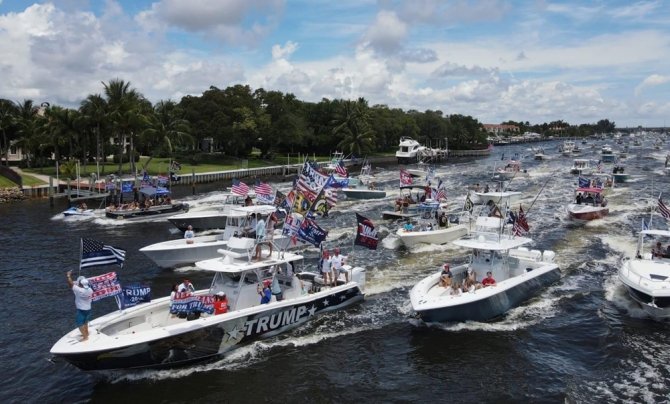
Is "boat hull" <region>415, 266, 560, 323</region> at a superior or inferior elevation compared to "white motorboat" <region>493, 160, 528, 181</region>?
inferior

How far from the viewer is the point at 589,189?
1874 inches

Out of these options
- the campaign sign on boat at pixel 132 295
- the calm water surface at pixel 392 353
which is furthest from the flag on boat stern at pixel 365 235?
the campaign sign on boat at pixel 132 295

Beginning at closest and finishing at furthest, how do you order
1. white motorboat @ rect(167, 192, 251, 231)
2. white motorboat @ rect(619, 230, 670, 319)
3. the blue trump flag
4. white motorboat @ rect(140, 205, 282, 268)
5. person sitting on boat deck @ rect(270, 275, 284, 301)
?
person sitting on boat deck @ rect(270, 275, 284, 301), white motorboat @ rect(619, 230, 670, 319), the blue trump flag, white motorboat @ rect(140, 205, 282, 268), white motorboat @ rect(167, 192, 251, 231)

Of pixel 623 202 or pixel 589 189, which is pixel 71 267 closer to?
pixel 589 189

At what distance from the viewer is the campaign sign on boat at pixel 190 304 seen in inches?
766

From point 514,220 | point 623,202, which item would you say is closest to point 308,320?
point 514,220

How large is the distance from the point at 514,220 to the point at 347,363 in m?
13.5

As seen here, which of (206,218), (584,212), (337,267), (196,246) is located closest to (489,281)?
(337,267)

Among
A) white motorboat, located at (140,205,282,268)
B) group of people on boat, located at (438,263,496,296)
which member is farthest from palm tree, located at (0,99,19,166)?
group of people on boat, located at (438,263,496,296)

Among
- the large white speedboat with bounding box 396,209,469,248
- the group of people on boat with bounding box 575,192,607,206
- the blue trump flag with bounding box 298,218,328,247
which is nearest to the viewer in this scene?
the blue trump flag with bounding box 298,218,328,247

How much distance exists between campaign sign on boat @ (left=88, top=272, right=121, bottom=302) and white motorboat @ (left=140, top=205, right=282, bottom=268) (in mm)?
12010

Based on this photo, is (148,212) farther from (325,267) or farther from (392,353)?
(392,353)

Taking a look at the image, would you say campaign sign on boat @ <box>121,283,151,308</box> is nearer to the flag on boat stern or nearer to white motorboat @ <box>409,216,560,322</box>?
the flag on boat stern

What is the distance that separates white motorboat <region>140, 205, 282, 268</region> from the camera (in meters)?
32.0
